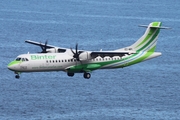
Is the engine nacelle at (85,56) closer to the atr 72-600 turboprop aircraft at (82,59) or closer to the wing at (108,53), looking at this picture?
the atr 72-600 turboprop aircraft at (82,59)

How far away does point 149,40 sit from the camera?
132625 millimetres

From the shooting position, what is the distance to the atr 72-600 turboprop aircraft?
119688 millimetres

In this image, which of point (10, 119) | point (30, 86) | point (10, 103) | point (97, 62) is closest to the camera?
point (97, 62)

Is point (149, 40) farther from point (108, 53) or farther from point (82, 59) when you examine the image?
point (82, 59)

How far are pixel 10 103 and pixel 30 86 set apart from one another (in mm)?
16449

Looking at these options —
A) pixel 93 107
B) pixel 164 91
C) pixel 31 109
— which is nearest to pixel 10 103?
pixel 31 109

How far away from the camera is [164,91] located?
187500mm

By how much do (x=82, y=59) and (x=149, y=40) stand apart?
14.8m

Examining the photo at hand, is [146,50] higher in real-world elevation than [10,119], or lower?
higher

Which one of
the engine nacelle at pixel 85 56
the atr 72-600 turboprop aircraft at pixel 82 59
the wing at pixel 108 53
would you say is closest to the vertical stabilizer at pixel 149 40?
the atr 72-600 turboprop aircraft at pixel 82 59

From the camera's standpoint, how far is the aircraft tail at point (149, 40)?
132 metres

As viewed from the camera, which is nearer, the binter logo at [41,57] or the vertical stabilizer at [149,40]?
the binter logo at [41,57]

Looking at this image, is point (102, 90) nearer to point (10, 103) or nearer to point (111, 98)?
point (111, 98)

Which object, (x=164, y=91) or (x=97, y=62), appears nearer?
(x=97, y=62)
